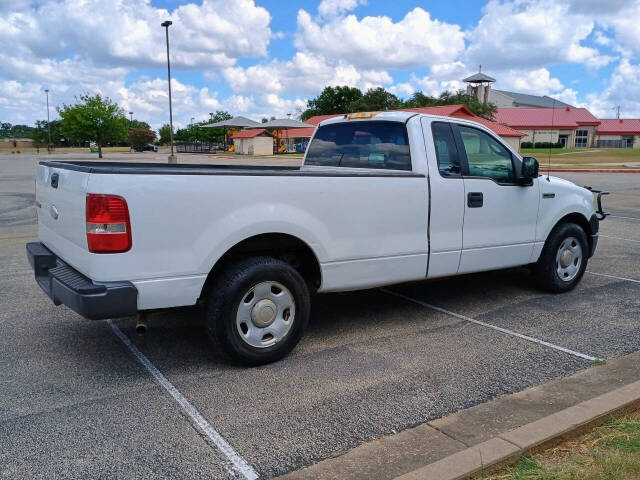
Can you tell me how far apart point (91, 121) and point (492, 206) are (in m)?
57.4

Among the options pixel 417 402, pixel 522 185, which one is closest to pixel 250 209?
pixel 417 402

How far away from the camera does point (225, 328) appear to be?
4254 millimetres

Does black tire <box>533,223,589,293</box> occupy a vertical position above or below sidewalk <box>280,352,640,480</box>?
above

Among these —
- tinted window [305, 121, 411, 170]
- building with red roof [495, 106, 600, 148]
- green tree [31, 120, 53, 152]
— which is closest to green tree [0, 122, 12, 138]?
green tree [31, 120, 53, 152]

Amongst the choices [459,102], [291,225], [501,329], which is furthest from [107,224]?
[459,102]

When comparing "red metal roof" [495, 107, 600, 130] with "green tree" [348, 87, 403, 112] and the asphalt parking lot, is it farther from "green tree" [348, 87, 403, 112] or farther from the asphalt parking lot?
the asphalt parking lot

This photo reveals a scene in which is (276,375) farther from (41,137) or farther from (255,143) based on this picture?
(41,137)

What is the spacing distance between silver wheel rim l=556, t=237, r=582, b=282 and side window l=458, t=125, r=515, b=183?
118 centimetres

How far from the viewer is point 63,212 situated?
4305mm

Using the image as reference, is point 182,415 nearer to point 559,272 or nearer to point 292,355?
point 292,355

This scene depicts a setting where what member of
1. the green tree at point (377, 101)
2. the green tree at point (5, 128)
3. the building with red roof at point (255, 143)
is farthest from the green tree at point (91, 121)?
the green tree at point (5, 128)

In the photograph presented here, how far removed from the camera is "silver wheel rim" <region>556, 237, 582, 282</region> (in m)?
6.56

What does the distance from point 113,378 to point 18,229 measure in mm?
7942

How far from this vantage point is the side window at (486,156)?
5672 millimetres
